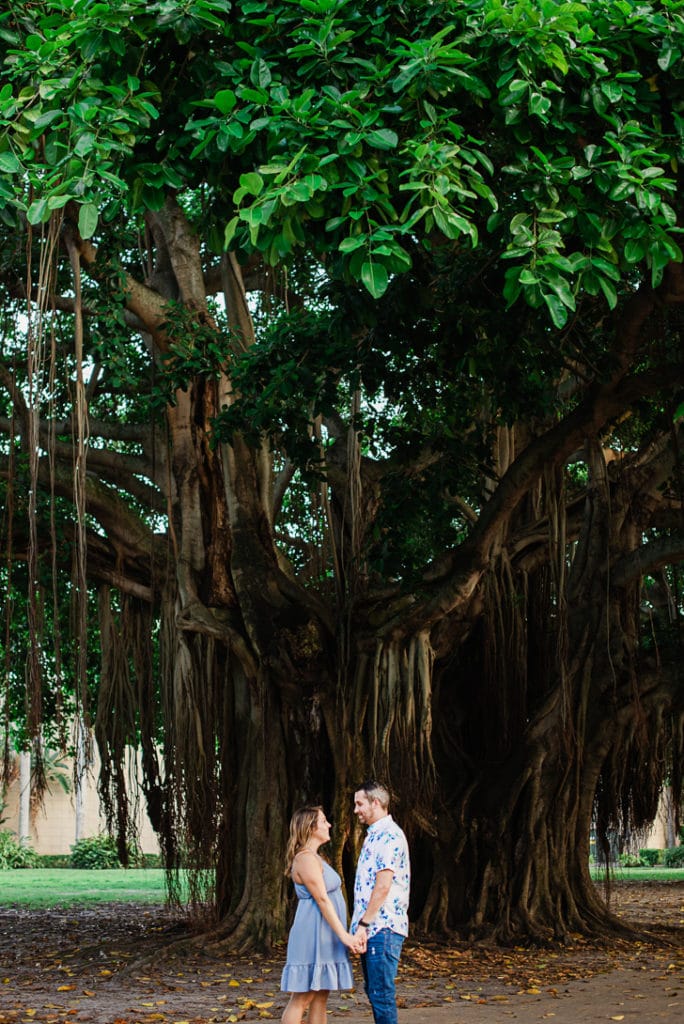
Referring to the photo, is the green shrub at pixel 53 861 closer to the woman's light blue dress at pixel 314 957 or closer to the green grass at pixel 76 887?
the green grass at pixel 76 887

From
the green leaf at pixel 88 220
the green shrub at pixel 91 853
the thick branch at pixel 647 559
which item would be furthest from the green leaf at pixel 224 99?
the green shrub at pixel 91 853

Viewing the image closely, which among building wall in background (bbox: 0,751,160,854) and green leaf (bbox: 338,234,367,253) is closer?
green leaf (bbox: 338,234,367,253)

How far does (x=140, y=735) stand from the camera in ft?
30.5

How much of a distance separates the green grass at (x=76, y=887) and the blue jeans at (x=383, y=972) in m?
10.4

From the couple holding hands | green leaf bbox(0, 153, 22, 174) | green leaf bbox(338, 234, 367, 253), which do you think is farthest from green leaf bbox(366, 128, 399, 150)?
the couple holding hands

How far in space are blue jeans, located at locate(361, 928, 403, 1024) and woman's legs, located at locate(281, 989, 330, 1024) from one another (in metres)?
0.17

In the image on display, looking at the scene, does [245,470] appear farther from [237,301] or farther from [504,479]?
[504,479]

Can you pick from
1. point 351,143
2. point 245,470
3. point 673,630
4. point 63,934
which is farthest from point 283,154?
point 63,934

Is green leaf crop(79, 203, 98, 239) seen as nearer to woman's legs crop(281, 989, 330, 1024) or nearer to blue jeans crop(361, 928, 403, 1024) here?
blue jeans crop(361, 928, 403, 1024)

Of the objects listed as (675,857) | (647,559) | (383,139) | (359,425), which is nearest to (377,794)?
(383,139)

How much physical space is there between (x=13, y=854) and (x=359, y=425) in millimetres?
20296

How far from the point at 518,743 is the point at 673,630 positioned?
1605 millimetres

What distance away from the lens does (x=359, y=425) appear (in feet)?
23.6

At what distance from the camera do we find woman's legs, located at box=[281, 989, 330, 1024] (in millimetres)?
4086
